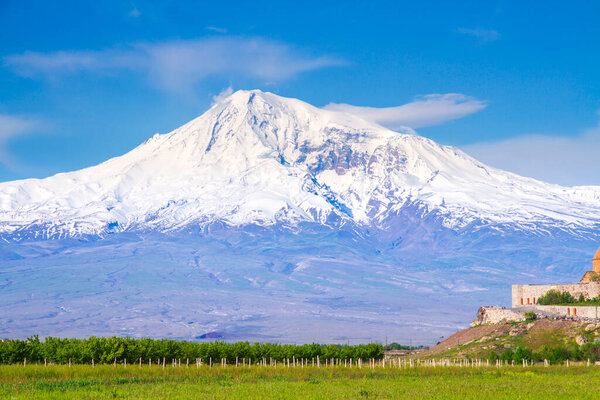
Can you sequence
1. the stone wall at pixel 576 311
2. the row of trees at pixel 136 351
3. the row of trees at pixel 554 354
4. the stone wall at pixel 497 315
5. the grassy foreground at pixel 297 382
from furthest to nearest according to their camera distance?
the stone wall at pixel 497 315 < the stone wall at pixel 576 311 < the row of trees at pixel 554 354 < the row of trees at pixel 136 351 < the grassy foreground at pixel 297 382

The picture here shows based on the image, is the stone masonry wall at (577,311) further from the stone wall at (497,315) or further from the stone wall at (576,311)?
the stone wall at (497,315)

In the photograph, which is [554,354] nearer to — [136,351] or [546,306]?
[546,306]

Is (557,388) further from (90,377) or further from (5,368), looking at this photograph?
(5,368)

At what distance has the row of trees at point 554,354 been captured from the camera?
171ft

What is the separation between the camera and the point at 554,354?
2082 inches

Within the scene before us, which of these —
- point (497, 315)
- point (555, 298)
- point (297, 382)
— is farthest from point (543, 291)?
point (297, 382)

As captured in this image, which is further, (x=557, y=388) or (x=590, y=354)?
(x=590, y=354)

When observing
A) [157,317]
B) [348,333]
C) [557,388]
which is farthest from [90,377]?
[157,317]

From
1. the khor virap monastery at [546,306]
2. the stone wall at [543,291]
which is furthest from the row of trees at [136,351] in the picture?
the stone wall at [543,291]

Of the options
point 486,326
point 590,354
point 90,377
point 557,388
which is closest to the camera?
point 557,388

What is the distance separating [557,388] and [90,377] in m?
22.9

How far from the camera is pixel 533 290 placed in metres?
74.4

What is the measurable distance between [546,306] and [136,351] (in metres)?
34.7

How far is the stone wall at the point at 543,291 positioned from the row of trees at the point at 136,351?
798 inches
